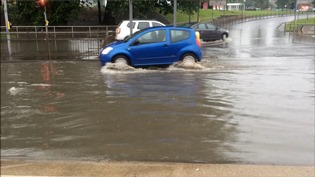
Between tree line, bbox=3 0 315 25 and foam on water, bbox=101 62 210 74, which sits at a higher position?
tree line, bbox=3 0 315 25

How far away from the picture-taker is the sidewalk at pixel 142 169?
4090 millimetres

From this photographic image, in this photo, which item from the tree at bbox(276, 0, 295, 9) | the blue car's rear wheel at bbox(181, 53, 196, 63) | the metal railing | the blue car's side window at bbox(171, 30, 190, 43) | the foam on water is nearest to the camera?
the foam on water

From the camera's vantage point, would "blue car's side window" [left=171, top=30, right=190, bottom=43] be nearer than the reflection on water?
No

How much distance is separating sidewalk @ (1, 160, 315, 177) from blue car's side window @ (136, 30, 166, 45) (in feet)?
27.8

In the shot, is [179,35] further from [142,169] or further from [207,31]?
[207,31]

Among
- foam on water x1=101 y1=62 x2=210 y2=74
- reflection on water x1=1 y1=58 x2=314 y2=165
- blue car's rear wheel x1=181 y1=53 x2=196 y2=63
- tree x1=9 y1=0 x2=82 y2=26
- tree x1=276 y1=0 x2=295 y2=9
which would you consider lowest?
reflection on water x1=1 y1=58 x2=314 y2=165

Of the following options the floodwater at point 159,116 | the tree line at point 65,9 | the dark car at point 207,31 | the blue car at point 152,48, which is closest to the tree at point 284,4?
the tree line at point 65,9

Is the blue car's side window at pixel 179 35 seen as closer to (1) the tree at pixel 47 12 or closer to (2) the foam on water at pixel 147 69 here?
(2) the foam on water at pixel 147 69

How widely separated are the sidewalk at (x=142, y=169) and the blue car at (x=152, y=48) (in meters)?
8.27

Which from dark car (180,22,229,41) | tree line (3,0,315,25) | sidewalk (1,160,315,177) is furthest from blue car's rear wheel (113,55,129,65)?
tree line (3,0,315,25)

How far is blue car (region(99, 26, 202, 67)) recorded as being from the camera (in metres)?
12.6

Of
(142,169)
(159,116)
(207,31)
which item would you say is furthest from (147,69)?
(207,31)

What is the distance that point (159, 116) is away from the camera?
6992mm

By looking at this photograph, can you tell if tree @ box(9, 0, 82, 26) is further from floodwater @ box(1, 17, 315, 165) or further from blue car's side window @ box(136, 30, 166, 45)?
blue car's side window @ box(136, 30, 166, 45)
